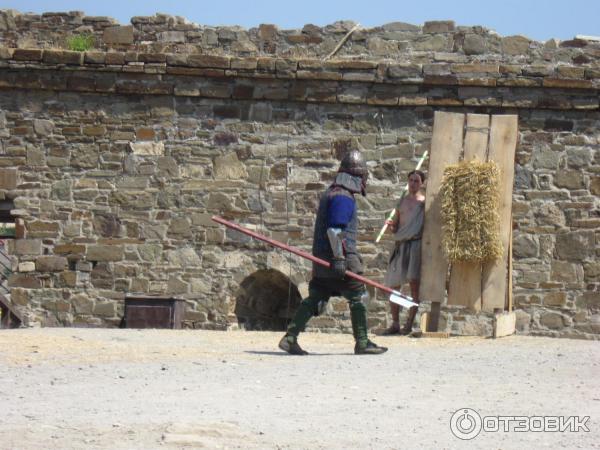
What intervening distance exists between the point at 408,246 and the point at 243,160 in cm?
284

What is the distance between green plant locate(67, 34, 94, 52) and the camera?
49.0 feet

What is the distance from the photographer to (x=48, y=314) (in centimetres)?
1455

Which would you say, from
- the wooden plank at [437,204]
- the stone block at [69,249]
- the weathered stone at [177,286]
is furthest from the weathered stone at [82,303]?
the wooden plank at [437,204]

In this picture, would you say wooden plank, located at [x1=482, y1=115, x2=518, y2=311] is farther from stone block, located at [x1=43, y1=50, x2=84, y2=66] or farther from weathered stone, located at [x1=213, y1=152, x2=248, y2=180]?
stone block, located at [x1=43, y1=50, x2=84, y2=66]

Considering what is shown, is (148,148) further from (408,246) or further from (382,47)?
(408,246)

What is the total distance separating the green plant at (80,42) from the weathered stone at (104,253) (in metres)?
2.45

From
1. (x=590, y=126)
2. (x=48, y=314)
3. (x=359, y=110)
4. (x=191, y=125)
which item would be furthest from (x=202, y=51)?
(x=590, y=126)

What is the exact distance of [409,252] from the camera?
12555 mm

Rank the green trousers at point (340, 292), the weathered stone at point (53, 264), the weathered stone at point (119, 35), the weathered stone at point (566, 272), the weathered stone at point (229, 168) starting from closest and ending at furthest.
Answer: the green trousers at point (340, 292) → the weathered stone at point (566, 272) → the weathered stone at point (229, 168) → the weathered stone at point (53, 264) → the weathered stone at point (119, 35)

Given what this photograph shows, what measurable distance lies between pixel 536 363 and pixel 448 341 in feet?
6.97

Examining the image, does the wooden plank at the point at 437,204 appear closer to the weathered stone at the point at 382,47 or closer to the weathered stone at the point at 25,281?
the weathered stone at the point at 382,47

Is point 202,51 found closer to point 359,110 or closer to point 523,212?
point 359,110

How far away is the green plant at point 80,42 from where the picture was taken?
1492 centimetres

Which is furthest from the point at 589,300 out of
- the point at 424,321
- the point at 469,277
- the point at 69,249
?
the point at 69,249
